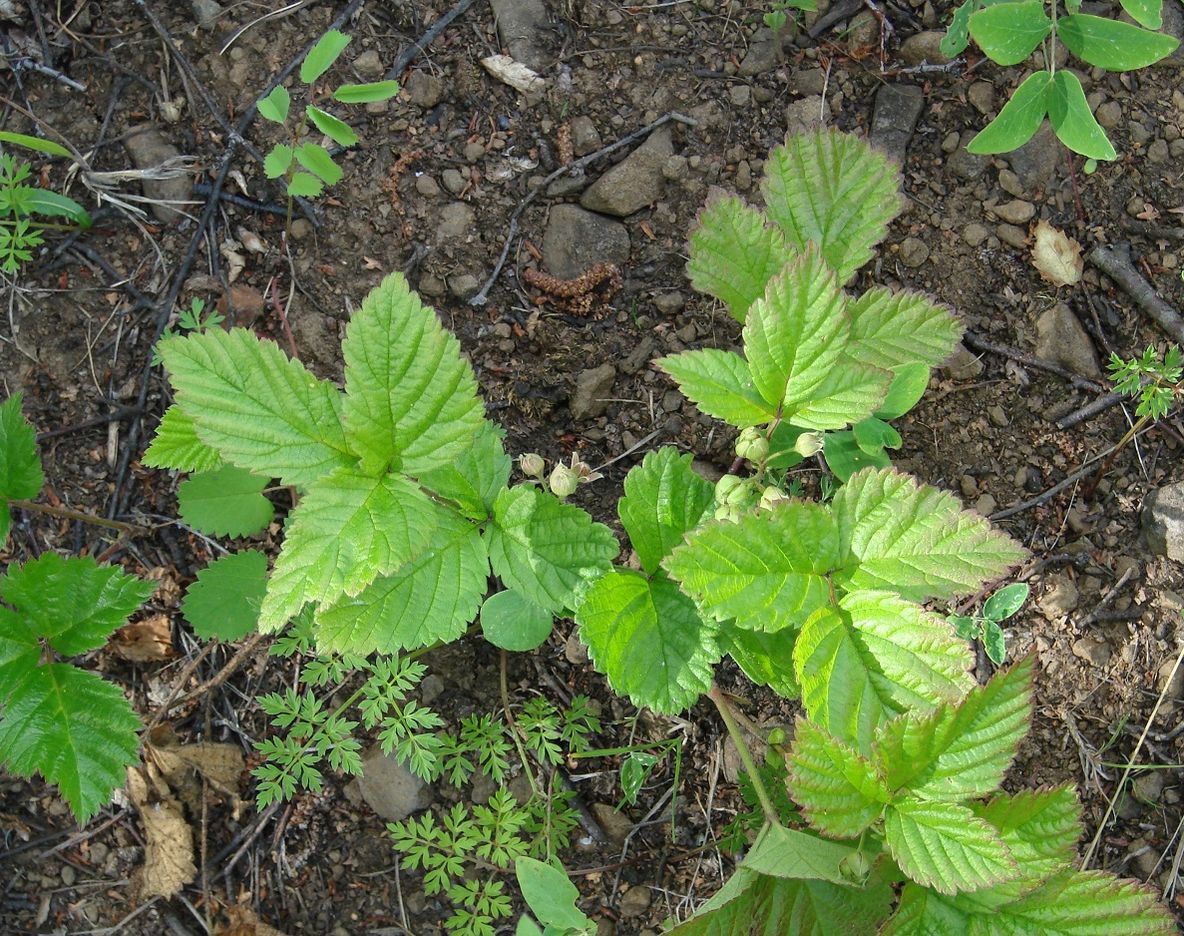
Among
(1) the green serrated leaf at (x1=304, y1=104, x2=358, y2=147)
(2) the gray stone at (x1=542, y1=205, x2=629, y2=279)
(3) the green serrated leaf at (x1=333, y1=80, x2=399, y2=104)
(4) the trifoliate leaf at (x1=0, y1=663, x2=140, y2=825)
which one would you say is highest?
(3) the green serrated leaf at (x1=333, y1=80, x2=399, y2=104)

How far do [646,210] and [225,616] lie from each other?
162 cm

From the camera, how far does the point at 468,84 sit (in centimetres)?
277

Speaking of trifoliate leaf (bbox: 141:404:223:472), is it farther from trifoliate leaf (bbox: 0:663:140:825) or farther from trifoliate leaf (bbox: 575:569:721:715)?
trifoliate leaf (bbox: 575:569:721:715)

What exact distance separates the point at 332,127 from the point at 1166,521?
8.21 ft

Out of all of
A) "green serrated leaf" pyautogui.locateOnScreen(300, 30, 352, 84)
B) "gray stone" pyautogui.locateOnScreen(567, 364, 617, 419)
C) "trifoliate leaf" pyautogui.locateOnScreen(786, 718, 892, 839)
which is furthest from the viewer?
"gray stone" pyautogui.locateOnScreen(567, 364, 617, 419)

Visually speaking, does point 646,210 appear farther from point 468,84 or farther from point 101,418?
A: point 101,418

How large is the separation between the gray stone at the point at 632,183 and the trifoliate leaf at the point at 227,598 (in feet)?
4.54

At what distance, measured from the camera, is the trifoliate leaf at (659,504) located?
212 centimetres

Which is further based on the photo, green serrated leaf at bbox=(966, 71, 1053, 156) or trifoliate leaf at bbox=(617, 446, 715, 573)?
green serrated leaf at bbox=(966, 71, 1053, 156)

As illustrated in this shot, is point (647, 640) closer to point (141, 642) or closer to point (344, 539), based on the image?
point (344, 539)

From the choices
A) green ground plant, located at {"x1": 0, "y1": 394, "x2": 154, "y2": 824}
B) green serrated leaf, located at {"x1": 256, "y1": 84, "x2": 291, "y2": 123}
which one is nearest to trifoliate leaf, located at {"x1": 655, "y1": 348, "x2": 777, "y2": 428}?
green serrated leaf, located at {"x1": 256, "y1": 84, "x2": 291, "y2": 123}

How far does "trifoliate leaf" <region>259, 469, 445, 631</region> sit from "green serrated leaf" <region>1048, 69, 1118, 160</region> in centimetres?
182

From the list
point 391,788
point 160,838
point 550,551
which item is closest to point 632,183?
point 550,551

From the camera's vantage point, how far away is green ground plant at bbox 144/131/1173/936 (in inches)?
72.0
